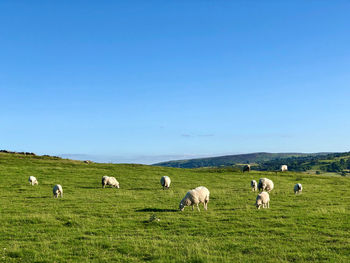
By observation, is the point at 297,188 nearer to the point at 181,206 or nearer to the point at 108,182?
the point at 181,206

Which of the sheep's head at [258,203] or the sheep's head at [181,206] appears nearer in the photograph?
the sheep's head at [181,206]

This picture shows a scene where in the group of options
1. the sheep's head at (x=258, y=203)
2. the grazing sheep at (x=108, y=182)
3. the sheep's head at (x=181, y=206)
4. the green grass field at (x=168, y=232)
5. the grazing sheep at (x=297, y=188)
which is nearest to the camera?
the green grass field at (x=168, y=232)

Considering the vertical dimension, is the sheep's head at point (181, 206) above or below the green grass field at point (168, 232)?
above

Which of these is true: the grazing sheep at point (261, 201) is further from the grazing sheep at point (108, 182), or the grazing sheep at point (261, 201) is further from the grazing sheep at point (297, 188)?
the grazing sheep at point (108, 182)

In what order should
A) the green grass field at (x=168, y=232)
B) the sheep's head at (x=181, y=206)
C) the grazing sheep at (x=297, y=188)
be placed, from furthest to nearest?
the grazing sheep at (x=297, y=188) → the sheep's head at (x=181, y=206) → the green grass field at (x=168, y=232)

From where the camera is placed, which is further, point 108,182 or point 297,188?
point 108,182

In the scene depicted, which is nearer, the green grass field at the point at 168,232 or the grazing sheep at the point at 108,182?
the green grass field at the point at 168,232

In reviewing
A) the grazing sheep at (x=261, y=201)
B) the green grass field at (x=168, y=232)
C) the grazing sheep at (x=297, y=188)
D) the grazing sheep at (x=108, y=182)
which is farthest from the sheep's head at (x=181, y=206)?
the grazing sheep at (x=108, y=182)

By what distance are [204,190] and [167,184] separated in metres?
14.6

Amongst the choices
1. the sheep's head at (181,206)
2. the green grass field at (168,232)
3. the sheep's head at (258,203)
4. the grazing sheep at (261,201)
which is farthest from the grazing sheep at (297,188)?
the sheep's head at (181,206)

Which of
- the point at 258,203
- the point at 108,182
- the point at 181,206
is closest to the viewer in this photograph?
the point at 181,206

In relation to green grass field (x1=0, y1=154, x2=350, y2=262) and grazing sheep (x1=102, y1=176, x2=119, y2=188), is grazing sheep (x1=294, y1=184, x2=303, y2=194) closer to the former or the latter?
green grass field (x1=0, y1=154, x2=350, y2=262)

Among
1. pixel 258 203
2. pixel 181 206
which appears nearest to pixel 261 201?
pixel 258 203

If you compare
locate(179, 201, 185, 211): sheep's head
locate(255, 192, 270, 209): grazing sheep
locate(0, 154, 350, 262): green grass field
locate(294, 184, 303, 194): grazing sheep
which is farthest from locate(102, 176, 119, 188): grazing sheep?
locate(294, 184, 303, 194): grazing sheep
